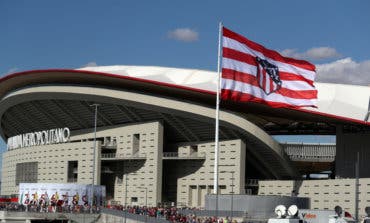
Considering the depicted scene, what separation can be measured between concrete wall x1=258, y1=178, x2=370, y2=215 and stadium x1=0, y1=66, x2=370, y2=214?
0.10m

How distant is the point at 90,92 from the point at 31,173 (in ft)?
80.1

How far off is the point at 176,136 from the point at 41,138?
24859 millimetres

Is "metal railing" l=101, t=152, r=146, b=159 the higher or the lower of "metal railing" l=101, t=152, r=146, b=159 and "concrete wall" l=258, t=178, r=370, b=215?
the higher

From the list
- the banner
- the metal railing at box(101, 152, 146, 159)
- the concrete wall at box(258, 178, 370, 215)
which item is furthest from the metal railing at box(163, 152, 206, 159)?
the banner

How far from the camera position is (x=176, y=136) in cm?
8475

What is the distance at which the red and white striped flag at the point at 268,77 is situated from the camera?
51.2 meters

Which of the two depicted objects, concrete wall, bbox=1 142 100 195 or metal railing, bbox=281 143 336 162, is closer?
metal railing, bbox=281 143 336 162

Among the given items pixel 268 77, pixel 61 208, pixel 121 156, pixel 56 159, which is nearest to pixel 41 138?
pixel 56 159

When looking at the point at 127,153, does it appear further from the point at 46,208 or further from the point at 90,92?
the point at 46,208

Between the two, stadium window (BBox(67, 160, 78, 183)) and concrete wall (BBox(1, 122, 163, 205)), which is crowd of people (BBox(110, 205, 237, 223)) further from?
stadium window (BBox(67, 160, 78, 183))

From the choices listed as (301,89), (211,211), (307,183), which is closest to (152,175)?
A: (307,183)

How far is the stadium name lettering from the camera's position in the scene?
316 feet

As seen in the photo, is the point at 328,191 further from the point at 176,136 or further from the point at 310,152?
the point at 176,136

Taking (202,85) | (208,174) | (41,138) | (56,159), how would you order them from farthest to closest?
(41,138) < (56,159) < (208,174) < (202,85)
